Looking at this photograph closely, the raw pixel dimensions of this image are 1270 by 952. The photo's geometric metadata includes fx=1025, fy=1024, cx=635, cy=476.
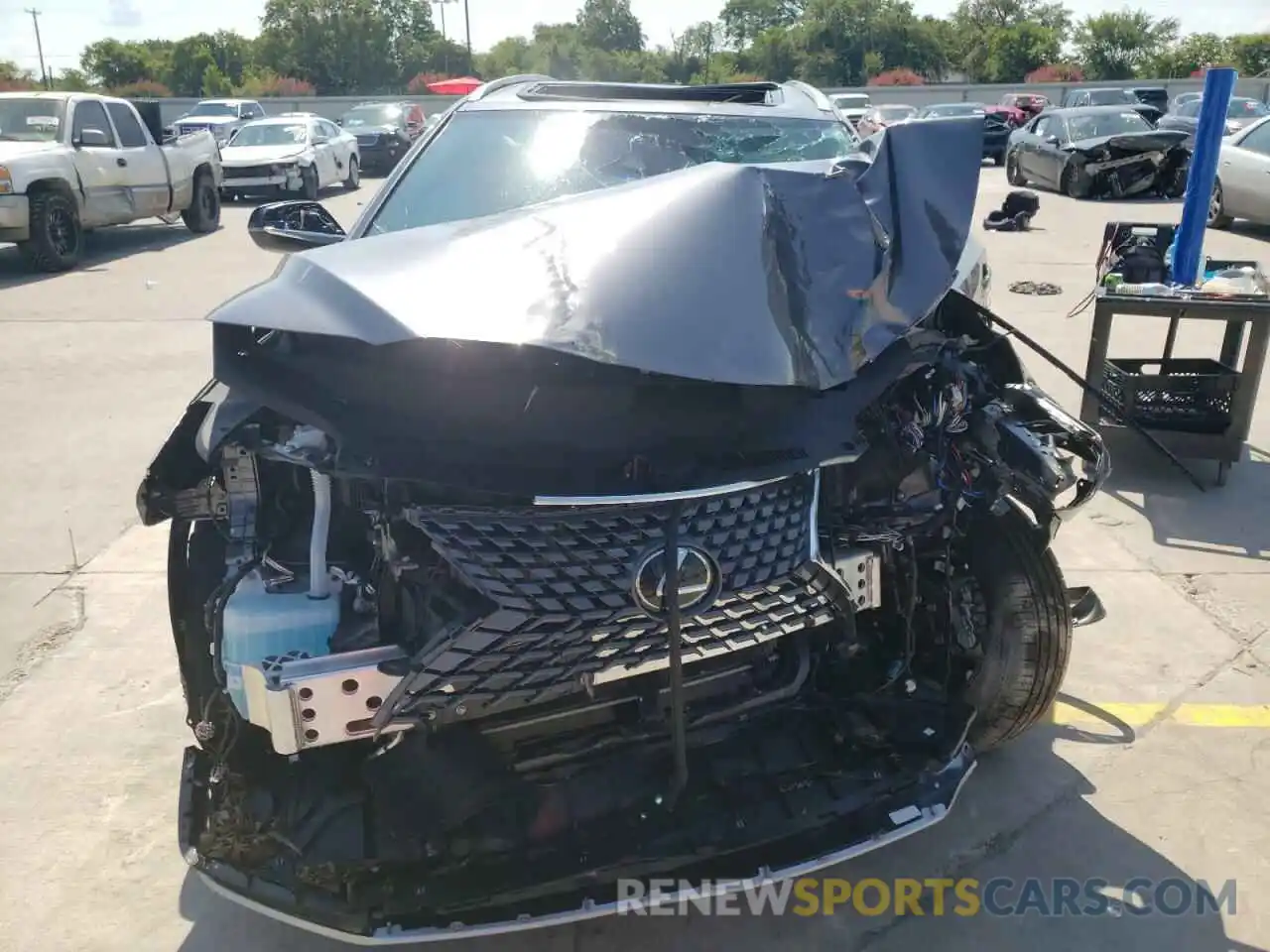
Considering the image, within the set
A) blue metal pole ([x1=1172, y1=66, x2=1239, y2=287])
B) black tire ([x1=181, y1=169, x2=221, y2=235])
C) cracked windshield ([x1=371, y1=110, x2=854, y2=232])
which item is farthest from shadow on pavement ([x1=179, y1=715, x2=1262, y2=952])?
black tire ([x1=181, y1=169, x2=221, y2=235])

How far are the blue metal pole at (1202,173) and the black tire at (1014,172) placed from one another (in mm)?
14466

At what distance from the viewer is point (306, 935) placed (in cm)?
239

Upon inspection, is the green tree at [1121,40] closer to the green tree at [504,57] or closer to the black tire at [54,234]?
the green tree at [504,57]

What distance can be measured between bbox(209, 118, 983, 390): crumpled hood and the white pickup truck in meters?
10.0

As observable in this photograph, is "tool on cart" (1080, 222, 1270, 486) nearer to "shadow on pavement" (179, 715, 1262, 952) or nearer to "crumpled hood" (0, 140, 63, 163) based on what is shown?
"shadow on pavement" (179, 715, 1262, 952)

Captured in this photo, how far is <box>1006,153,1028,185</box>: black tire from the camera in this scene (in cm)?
1866

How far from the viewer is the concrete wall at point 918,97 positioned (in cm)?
3815

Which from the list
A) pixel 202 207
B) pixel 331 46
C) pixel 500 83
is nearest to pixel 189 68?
pixel 331 46

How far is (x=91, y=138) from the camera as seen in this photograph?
430 inches

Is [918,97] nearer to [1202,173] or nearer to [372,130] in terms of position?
[372,130]

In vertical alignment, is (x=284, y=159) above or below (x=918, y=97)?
below

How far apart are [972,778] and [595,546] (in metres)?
1.57

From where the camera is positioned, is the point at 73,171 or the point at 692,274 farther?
the point at 73,171

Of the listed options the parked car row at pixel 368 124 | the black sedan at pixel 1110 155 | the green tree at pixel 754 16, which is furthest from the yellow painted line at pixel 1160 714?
the green tree at pixel 754 16
